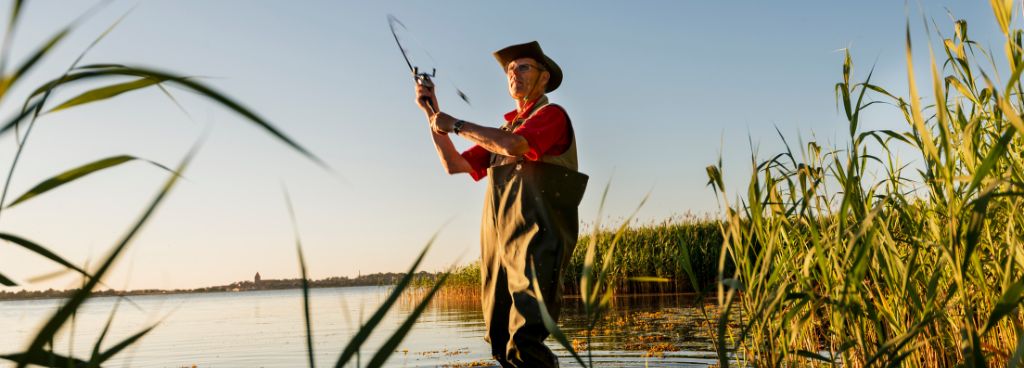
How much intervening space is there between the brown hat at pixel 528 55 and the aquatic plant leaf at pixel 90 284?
9.39ft

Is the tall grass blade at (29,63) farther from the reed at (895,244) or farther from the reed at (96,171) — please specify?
the reed at (895,244)

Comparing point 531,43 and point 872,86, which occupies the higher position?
point 531,43

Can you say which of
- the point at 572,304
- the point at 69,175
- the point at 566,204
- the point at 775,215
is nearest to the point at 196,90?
the point at 69,175

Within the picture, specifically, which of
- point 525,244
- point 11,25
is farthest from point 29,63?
point 525,244

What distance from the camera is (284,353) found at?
27.4ft

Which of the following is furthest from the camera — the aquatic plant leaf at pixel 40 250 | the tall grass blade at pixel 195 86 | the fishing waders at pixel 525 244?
the fishing waders at pixel 525 244

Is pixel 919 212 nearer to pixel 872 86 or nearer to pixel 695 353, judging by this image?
pixel 872 86

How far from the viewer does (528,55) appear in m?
3.98

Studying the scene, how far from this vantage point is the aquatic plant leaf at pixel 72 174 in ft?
4.22

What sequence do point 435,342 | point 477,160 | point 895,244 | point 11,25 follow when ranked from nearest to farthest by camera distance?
point 11,25 < point 895,244 < point 477,160 < point 435,342

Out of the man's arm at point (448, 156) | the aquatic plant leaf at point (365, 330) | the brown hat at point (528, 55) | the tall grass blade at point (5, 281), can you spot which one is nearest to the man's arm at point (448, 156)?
the man's arm at point (448, 156)

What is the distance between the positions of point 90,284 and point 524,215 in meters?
2.52

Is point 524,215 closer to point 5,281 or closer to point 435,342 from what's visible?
point 5,281

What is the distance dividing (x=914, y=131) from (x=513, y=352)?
1822mm
